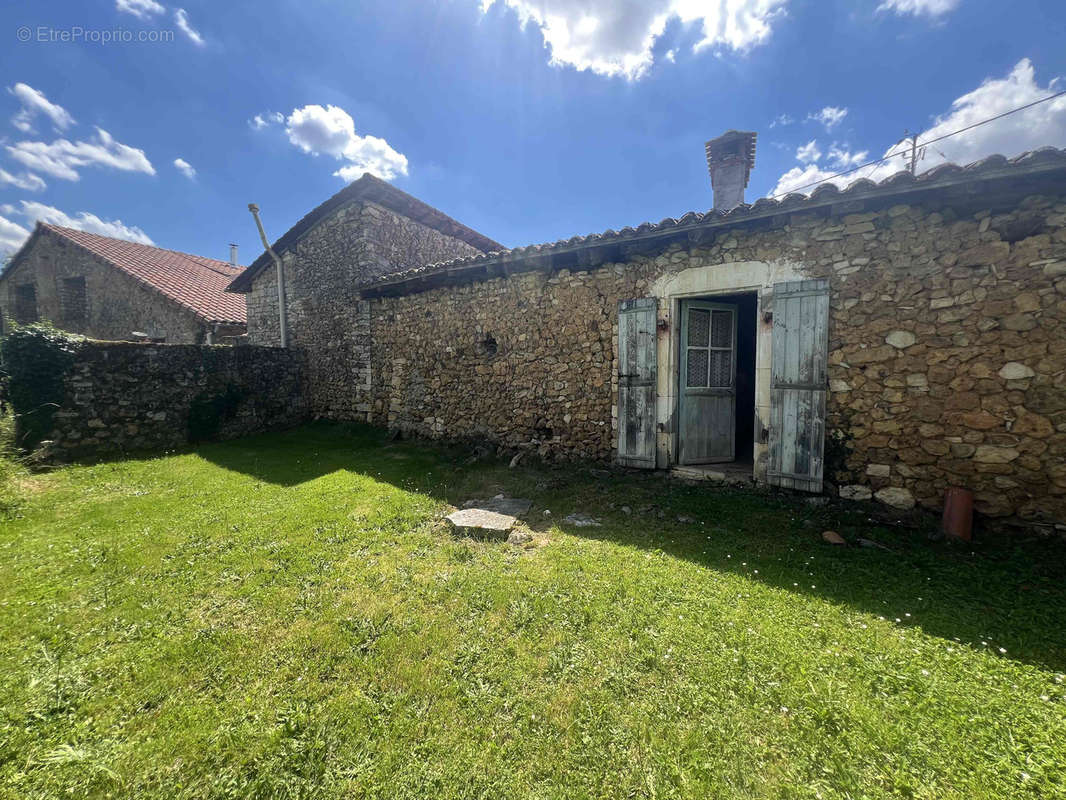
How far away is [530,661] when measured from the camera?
92.5 inches


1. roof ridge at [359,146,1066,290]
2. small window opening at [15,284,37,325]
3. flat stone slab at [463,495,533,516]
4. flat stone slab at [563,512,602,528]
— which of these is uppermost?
small window opening at [15,284,37,325]

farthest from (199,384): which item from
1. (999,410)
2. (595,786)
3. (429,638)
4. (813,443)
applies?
(999,410)

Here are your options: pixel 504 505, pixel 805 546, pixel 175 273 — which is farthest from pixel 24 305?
pixel 805 546

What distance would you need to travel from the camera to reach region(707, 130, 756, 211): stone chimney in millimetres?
6574

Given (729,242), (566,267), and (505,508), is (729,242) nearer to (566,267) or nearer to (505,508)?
(566,267)

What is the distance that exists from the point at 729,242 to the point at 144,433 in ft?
33.8

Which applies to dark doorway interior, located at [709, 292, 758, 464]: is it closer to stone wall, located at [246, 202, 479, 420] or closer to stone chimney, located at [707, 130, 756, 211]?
stone chimney, located at [707, 130, 756, 211]

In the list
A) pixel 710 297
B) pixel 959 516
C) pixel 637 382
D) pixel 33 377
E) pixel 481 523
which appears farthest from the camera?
pixel 33 377

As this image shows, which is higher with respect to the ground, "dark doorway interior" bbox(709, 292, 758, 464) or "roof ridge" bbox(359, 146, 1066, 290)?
"roof ridge" bbox(359, 146, 1066, 290)

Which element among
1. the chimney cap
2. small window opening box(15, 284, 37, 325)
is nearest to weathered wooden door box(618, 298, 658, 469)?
the chimney cap

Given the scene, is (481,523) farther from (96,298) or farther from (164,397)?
(96,298)

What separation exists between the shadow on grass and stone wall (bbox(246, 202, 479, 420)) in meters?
3.51

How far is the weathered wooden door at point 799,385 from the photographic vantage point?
14.3ft

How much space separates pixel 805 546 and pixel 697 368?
2575 mm
